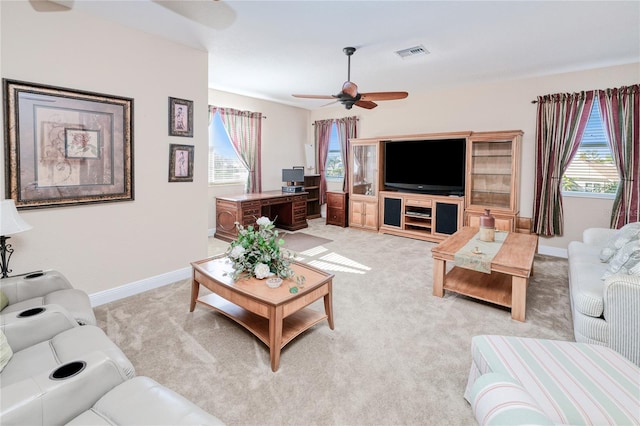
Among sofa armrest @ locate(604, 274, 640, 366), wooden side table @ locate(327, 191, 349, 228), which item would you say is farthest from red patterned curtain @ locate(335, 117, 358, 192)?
sofa armrest @ locate(604, 274, 640, 366)

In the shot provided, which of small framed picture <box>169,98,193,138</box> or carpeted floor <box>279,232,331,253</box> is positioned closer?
small framed picture <box>169,98,193,138</box>

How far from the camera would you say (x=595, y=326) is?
214 centimetres

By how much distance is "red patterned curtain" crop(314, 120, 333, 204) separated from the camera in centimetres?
733

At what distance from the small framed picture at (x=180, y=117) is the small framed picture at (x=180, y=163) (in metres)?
0.16

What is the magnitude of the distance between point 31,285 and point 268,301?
160cm

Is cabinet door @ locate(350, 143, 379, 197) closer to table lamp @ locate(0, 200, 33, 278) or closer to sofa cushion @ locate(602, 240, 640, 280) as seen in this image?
sofa cushion @ locate(602, 240, 640, 280)

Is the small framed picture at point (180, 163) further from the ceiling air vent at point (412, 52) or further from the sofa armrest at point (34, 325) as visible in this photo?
the ceiling air vent at point (412, 52)

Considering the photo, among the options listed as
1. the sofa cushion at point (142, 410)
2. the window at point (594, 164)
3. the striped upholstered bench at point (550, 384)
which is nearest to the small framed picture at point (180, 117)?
the sofa cushion at point (142, 410)

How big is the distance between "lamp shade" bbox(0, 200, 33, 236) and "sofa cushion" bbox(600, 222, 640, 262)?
4.66 m

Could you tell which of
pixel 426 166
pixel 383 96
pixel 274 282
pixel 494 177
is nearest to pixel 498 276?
pixel 494 177

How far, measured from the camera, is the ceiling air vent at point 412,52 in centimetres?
366

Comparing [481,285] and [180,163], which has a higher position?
[180,163]

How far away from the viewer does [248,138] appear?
624 cm

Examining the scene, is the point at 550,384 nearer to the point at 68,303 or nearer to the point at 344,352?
the point at 344,352
